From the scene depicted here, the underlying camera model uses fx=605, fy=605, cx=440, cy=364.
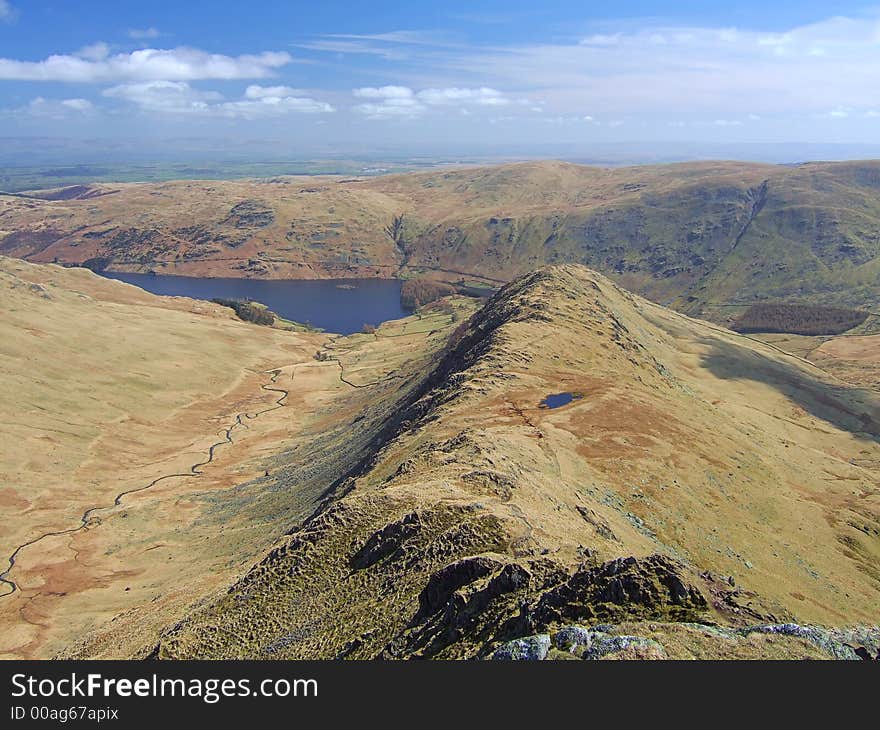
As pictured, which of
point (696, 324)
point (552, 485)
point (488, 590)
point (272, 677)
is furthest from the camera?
point (696, 324)

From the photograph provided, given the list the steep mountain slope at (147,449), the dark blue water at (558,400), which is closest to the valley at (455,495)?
the steep mountain slope at (147,449)

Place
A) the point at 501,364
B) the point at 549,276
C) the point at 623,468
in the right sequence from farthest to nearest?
the point at 549,276 < the point at 501,364 < the point at 623,468

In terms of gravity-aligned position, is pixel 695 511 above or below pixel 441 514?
below

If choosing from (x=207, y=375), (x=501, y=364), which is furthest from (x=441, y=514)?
(x=207, y=375)

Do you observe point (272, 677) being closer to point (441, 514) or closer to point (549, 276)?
point (441, 514)

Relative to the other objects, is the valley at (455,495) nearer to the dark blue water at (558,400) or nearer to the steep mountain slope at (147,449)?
the steep mountain slope at (147,449)

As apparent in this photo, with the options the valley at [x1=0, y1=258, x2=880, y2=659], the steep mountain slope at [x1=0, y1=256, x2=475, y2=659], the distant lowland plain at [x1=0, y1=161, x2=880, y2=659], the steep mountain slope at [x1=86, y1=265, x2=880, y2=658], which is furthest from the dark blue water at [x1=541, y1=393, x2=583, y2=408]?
the steep mountain slope at [x1=0, y1=256, x2=475, y2=659]
